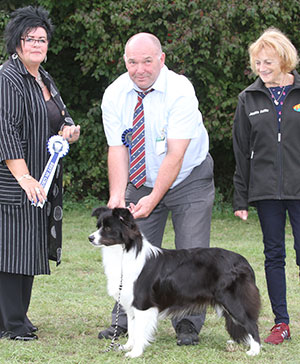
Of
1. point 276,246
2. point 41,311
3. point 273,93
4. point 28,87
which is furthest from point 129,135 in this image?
point 41,311

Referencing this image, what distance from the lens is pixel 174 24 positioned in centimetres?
1079

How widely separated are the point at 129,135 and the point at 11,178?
959 mm

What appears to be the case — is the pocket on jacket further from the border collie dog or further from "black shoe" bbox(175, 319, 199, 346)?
"black shoe" bbox(175, 319, 199, 346)

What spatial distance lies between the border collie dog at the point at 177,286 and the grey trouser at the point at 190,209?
13.9 inches

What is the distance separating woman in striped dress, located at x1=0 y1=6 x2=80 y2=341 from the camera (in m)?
4.36

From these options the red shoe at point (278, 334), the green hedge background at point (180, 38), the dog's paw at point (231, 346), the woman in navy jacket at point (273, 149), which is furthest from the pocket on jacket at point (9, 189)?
the green hedge background at point (180, 38)

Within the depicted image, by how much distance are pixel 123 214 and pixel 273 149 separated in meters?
1.24

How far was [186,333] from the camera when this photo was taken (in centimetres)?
459

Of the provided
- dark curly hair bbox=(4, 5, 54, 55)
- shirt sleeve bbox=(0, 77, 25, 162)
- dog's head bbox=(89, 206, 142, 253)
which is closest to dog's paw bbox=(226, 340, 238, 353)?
dog's head bbox=(89, 206, 142, 253)

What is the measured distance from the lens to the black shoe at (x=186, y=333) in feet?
14.9

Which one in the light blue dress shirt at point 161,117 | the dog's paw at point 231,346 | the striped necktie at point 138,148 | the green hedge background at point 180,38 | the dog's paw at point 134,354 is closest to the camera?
the dog's paw at point 134,354

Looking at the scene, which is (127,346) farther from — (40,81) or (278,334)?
(40,81)

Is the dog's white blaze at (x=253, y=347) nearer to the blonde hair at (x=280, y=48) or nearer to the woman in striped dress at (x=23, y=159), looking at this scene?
the woman in striped dress at (x=23, y=159)

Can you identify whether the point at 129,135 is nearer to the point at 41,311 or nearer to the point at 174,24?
the point at 41,311
